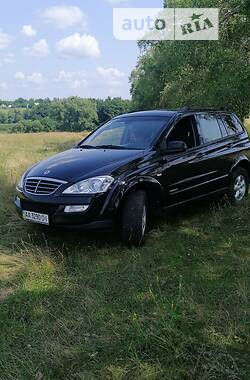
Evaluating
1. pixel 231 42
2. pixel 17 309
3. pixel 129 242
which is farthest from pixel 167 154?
pixel 231 42

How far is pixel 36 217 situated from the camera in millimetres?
5020

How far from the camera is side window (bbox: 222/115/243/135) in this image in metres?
7.19

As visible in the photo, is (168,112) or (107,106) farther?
(107,106)

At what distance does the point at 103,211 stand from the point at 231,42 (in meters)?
8.33

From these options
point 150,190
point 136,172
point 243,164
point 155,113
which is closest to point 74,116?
point 243,164

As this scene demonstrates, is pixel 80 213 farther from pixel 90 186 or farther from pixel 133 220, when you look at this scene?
pixel 133 220

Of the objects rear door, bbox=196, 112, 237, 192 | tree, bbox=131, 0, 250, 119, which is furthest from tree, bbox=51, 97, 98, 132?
rear door, bbox=196, 112, 237, 192

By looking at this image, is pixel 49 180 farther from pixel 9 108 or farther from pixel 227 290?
pixel 9 108

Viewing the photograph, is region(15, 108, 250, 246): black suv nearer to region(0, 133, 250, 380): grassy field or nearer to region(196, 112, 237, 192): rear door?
region(196, 112, 237, 192): rear door

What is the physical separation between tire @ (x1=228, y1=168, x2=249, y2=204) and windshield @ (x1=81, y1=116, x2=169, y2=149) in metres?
1.80

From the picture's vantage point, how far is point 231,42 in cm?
1133

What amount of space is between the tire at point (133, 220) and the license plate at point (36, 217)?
89 centimetres

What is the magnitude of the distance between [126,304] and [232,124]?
4558 millimetres

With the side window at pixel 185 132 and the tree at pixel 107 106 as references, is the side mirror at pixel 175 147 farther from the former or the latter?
the tree at pixel 107 106
